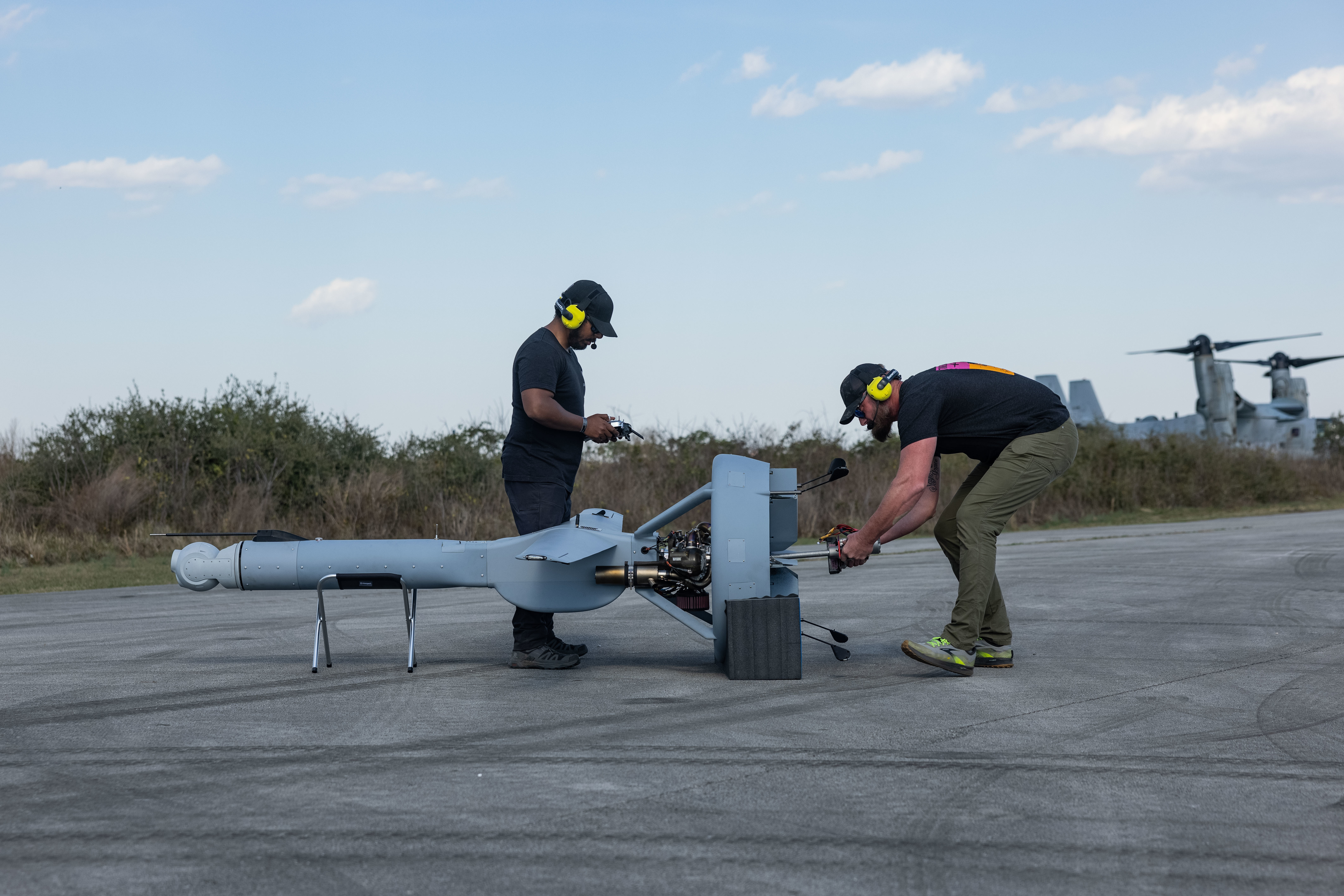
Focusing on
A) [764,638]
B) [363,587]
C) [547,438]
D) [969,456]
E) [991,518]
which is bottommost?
[764,638]

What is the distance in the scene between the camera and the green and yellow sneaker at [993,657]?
698 cm

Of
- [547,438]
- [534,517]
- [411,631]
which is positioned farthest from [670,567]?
[411,631]

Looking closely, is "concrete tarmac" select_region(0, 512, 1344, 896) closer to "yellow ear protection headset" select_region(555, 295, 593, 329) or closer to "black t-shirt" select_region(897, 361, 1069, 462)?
"black t-shirt" select_region(897, 361, 1069, 462)

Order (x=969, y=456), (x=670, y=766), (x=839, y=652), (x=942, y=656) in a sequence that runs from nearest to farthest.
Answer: (x=670, y=766) < (x=969, y=456) < (x=942, y=656) < (x=839, y=652)

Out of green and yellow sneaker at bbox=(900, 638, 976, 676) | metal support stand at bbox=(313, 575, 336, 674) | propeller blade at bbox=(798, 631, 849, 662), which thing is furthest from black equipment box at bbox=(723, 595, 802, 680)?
metal support stand at bbox=(313, 575, 336, 674)

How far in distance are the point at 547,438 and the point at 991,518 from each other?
2.68 metres

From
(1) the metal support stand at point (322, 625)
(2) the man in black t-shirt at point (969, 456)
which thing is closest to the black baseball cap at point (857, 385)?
(2) the man in black t-shirt at point (969, 456)

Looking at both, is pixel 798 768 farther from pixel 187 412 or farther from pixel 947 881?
pixel 187 412

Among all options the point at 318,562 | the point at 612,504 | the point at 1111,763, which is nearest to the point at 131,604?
the point at 318,562

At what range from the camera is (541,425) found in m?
6.93

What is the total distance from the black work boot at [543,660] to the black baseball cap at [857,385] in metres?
2.20

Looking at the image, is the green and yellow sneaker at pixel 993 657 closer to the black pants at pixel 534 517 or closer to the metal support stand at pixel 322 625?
the black pants at pixel 534 517

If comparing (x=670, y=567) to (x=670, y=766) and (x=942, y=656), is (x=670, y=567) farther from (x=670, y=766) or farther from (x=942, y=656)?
(x=670, y=766)

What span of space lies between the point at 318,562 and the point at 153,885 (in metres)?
3.74
